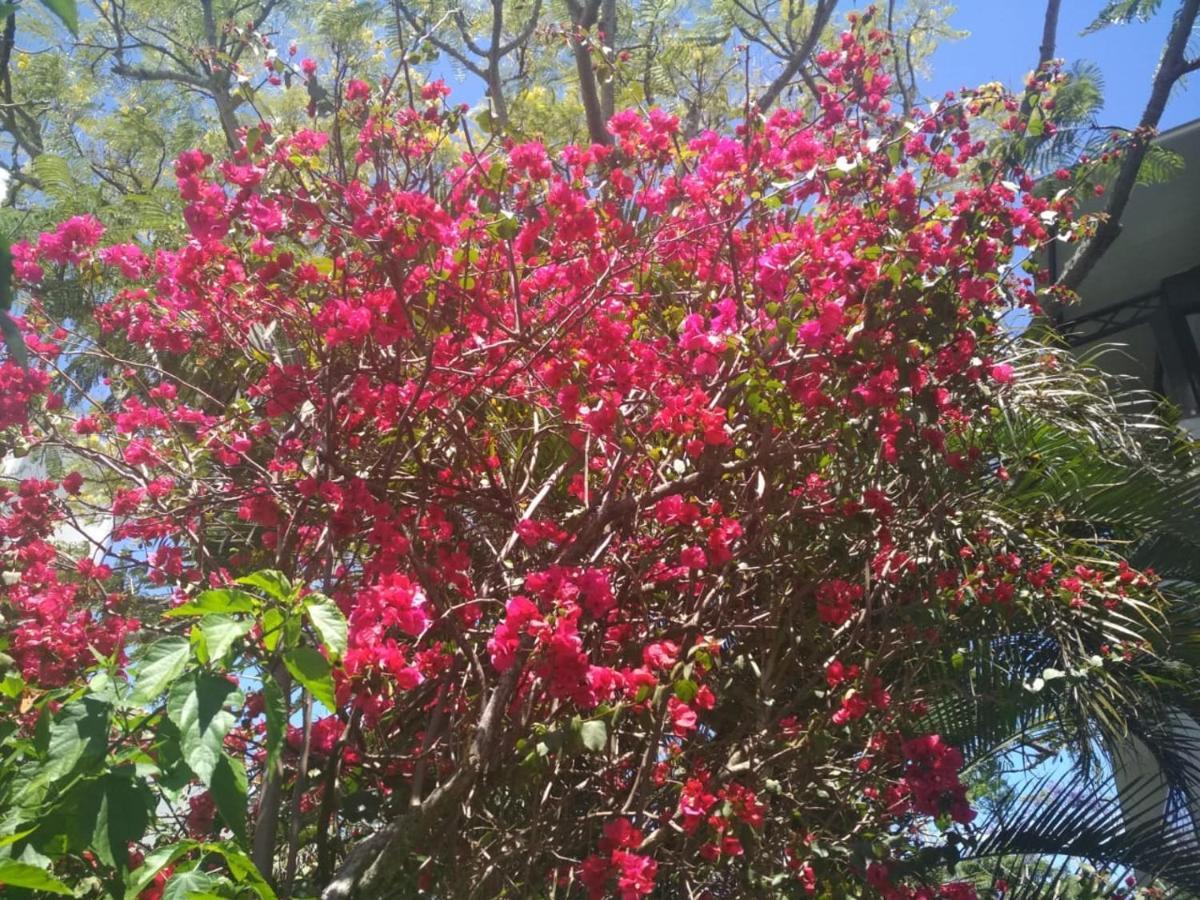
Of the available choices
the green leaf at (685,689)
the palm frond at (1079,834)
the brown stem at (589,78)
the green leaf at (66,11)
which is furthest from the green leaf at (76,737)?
the brown stem at (589,78)

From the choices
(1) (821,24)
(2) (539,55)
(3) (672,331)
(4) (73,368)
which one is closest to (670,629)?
(3) (672,331)

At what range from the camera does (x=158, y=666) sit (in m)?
1.40

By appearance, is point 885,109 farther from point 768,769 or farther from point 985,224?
point 768,769

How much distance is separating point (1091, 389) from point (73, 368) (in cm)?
534

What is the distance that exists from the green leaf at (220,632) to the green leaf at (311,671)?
104 millimetres

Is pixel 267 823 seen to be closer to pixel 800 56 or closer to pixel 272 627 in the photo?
pixel 272 627

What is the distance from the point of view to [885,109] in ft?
14.2

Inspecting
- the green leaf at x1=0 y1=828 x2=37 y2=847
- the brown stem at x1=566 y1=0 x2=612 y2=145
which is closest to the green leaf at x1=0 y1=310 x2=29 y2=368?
the green leaf at x1=0 y1=828 x2=37 y2=847

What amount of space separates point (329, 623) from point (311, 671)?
0.27 feet

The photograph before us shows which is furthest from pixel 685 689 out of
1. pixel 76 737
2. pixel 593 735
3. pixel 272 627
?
pixel 76 737

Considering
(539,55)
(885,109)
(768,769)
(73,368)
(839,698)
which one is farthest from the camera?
(539,55)

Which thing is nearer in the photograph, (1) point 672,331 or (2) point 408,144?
(2) point 408,144

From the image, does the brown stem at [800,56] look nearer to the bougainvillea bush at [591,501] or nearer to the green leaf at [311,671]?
the bougainvillea bush at [591,501]

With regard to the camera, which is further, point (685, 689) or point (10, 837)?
point (685, 689)
